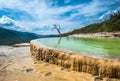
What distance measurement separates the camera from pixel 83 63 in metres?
8.30

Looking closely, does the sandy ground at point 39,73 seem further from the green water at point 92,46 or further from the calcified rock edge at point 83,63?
the green water at point 92,46

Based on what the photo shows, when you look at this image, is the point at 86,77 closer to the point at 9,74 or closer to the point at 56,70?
the point at 56,70

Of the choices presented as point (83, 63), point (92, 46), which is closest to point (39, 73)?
point (83, 63)

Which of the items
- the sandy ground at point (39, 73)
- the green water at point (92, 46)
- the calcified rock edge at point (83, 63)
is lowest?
the sandy ground at point (39, 73)

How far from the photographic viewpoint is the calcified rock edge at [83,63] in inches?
289

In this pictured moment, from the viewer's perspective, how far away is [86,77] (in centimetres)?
777

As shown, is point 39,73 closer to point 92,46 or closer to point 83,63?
point 83,63

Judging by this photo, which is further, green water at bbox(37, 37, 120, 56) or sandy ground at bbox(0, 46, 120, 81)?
green water at bbox(37, 37, 120, 56)

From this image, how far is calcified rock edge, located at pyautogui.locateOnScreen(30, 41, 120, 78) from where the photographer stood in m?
7.35

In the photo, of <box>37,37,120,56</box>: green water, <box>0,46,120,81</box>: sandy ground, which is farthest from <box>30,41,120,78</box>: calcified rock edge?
<box>37,37,120,56</box>: green water

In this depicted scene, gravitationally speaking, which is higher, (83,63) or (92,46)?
(92,46)

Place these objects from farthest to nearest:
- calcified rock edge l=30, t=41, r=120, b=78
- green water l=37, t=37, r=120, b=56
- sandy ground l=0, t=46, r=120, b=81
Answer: green water l=37, t=37, r=120, b=56 → sandy ground l=0, t=46, r=120, b=81 → calcified rock edge l=30, t=41, r=120, b=78

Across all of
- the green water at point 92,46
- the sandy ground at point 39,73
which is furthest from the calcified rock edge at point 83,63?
the green water at point 92,46

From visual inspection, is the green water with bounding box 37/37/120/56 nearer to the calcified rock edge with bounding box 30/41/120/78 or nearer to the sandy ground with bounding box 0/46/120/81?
the calcified rock edge with bounding box 30/41/120/78
